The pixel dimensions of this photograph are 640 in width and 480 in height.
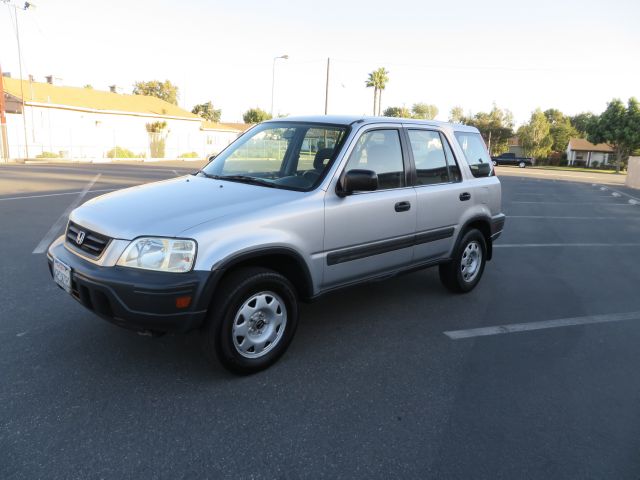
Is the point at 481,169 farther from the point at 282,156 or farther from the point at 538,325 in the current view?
the point at 282,156

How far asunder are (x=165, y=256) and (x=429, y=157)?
2901 mm

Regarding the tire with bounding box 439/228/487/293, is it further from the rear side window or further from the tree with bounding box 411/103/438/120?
the tree with bounding box 411/103/438/120

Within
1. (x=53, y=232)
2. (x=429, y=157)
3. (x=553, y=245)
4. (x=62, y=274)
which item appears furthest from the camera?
(x=553, y=245)

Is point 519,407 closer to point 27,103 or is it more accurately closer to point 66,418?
point 66,418

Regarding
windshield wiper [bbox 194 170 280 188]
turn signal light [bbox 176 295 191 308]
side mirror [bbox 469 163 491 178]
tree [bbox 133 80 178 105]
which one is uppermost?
tree [bbox 133 80 178 105]

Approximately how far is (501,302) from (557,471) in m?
2.92

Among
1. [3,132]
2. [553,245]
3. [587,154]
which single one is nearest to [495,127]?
[587,154]

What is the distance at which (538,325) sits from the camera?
15.5 ft

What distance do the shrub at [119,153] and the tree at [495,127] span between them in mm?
57167

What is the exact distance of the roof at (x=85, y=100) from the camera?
118ft

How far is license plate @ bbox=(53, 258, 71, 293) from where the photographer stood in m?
3.36

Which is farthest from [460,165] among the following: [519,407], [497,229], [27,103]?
[27,103]

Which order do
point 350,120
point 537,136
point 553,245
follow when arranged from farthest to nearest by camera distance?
1. point 537,136
2. point 553,245
3. point 350,120

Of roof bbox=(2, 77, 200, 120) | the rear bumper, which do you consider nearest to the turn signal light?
the rear bumper
